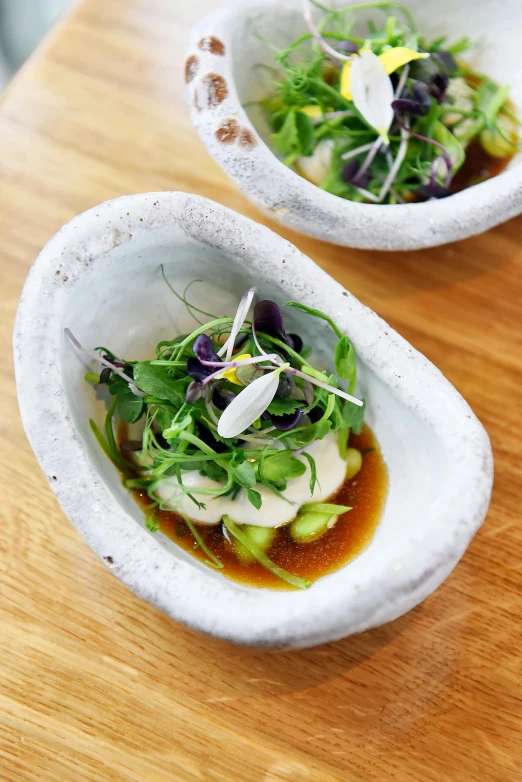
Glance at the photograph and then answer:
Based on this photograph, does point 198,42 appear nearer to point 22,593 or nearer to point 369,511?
point 369,511

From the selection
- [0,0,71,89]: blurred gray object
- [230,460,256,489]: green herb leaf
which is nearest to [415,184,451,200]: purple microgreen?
[230,460,256,489]: green herb leaf

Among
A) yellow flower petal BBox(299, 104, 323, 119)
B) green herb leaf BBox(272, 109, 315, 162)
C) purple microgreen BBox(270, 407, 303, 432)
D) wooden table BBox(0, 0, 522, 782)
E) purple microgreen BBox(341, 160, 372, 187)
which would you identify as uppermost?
yellow flower petal BBox(299, 104, 323, 119)

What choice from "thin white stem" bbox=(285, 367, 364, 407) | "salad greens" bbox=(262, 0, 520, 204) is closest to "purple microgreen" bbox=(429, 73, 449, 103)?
"salad greens" bbox=(262, 0, 520, 204)

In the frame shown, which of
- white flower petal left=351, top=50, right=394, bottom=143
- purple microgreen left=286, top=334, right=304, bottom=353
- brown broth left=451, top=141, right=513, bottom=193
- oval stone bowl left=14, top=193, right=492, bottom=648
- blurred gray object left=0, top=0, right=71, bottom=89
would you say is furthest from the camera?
blurred gray object left=0, top=0, right=71, bottom=89

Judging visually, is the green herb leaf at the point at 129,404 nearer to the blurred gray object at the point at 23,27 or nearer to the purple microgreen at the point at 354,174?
the purple microgreen at the point at 354,174

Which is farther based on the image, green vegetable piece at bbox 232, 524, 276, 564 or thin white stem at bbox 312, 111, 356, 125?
thin white stem at bbox 312, 111, 356, 125

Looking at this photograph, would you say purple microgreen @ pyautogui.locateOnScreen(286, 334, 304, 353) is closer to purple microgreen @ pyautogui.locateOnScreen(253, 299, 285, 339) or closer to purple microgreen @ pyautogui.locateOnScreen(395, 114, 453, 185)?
purple microgreen @ pyautogui.locateOnScreen(253, 299, 285, 339)

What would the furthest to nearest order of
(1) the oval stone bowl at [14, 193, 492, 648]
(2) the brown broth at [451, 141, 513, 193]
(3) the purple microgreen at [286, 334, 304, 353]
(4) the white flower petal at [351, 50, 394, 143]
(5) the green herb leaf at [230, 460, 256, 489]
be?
(2) the brown broth at [451, 141, 513, 193] < (4) the white flower petal at [351, 50, 394, 143] < (3) the purple microgreen at [286, 334, 304, 353] < (5) the green herb leaf at [230, 460, 256, 489] < (1) the oval stone bowl at [14, 193, 492, 648]

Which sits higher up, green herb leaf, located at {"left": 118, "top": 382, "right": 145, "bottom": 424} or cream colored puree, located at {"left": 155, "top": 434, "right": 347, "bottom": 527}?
green herb leaf, located at {"left": 118, "top": 382, "right": 145, "bottom": 424}

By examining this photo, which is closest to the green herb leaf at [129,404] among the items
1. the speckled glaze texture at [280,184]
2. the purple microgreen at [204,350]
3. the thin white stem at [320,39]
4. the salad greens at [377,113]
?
the purple microgreen at [204,350]
